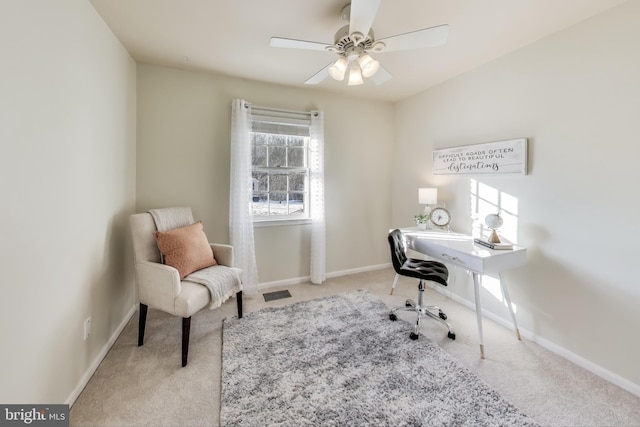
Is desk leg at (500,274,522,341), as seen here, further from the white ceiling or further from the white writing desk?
the white ceiling

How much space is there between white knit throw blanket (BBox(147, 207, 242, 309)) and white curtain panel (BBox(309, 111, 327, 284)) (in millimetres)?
1188

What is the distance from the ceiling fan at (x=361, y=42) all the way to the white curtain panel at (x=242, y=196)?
1322mm

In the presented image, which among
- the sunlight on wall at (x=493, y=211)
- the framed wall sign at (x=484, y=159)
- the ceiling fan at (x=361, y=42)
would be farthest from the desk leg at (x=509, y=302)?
the ceiling fan at (x=361, y=42)

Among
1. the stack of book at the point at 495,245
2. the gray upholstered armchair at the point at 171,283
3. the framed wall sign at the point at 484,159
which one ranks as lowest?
the gray upholstered armchair at the point at 171,283

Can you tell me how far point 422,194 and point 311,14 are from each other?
213cm

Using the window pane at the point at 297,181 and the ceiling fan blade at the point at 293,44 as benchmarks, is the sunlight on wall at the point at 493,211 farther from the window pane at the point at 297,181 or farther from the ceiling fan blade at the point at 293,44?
the ceiling fan blade at the point at 293,44

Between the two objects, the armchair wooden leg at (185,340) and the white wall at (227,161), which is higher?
the white wall at (227,161)

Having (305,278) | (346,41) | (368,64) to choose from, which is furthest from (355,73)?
(305,278)

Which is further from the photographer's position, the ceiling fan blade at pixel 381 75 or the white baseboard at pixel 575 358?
the ceiling fan blade at pixel 381 75

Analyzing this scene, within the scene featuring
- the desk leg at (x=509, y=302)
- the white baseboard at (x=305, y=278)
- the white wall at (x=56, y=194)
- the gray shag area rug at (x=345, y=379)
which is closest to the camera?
the white wall at (x=56, y=194)

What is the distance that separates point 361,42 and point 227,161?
1.93 metres

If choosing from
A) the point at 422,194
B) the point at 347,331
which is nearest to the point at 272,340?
the point at 347,331

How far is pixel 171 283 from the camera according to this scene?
1867 millimetres

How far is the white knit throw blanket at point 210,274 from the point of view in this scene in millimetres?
2070
